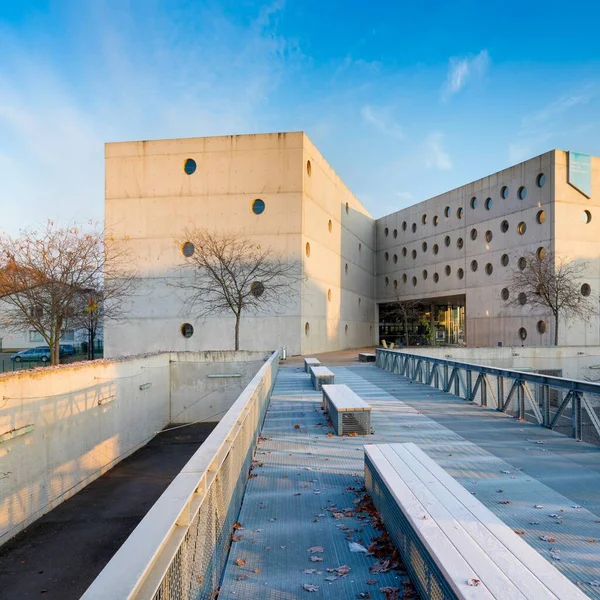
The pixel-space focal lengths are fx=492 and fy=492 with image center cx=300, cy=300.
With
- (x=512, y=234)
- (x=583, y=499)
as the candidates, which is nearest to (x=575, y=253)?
(x=512, y=234)

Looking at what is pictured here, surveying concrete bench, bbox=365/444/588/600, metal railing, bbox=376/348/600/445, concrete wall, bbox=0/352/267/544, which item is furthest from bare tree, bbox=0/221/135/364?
concrete bench, bbox=365/444/588/600

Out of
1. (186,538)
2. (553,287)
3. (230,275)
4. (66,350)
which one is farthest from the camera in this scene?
(66,350)

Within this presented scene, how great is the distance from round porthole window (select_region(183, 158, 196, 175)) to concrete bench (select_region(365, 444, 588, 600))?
94.8 ft

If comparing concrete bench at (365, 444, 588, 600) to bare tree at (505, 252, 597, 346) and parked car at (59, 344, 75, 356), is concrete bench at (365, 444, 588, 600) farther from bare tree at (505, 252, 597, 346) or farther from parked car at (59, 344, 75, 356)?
parked car at (59, 344, 75, 356)

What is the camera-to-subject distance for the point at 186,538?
7.82 ft

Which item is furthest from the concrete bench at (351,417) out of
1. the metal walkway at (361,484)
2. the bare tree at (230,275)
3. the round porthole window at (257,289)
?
the round porthole window at (257,289)

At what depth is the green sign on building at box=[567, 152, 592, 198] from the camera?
3031 centimetres

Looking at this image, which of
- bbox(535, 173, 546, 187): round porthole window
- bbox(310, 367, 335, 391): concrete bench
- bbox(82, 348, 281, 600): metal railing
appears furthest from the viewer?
bbox(535, 173, 546, 187): round porthole window

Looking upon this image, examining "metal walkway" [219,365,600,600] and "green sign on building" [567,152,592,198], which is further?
"green sign on building" [567,152,592,198]

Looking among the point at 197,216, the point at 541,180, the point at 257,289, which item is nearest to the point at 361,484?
the point at 257,289

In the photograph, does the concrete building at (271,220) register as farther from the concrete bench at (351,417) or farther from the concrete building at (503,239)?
the concrete bench at (351,417)

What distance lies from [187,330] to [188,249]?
5037mm

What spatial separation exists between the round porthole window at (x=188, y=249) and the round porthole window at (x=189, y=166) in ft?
14.9

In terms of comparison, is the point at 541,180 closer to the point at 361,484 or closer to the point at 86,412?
the point at 86,412
